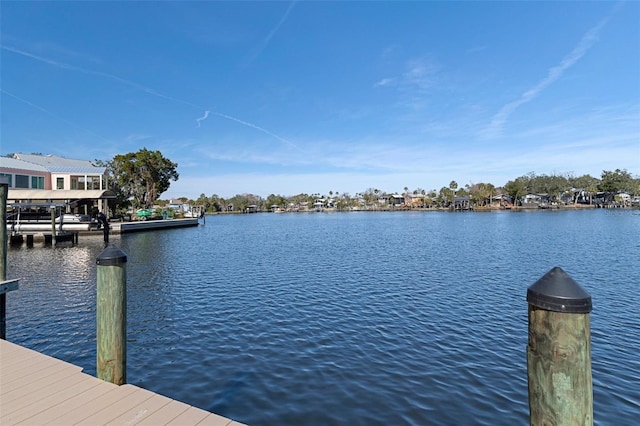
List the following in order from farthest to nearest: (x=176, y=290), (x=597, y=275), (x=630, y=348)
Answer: (x=597, y=275) → (x=176, y=290) → (x=630, y=348)

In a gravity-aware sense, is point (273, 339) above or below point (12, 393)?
below

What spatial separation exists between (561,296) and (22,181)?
50.1 m

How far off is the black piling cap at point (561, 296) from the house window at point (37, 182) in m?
50.8

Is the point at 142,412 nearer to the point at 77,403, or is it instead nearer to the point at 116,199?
the point at 77,403

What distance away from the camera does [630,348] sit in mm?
7395

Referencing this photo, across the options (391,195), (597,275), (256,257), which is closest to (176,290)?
(256,257)

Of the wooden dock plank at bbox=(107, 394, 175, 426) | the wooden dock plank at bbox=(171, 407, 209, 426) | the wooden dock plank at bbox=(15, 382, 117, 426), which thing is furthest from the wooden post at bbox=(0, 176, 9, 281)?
the wooden dock plank at bbox=(171, 407, 209, 426)

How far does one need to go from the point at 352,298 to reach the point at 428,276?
504cm

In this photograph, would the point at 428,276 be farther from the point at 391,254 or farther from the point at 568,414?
the point at 568,414

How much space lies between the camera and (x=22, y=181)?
125 ft

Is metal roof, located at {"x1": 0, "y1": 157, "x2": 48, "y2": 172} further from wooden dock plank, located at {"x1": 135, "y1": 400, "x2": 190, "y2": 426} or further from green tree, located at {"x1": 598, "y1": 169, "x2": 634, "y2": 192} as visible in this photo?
green tree, located at {"x1": 598, "y1": 169, "x2": 634, "y2": 192}

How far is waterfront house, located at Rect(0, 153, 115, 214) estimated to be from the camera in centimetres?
3454

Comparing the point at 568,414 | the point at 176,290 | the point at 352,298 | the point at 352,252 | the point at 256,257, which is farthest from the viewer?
the point at 352,252

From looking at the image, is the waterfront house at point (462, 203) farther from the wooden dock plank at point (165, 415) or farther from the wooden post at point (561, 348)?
the wooden dock plank at point (165, 415)
